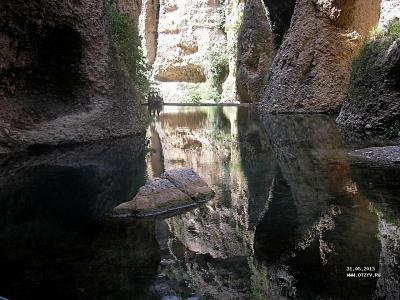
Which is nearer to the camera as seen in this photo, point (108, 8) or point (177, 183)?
point (177, 183)

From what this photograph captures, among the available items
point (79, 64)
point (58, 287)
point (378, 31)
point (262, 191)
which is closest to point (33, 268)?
point (58, 287)

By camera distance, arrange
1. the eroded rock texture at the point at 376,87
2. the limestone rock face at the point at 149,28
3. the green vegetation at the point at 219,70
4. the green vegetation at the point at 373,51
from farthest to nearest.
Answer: the limestone rock face at the point at 149,28
the green vegetation at the point at 219,70
the green vegetation at the point at 373,51
the eroded rock texture at the point at 376,87

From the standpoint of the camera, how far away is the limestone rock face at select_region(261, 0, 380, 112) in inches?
805

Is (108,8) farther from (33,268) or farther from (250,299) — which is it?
(250,299)

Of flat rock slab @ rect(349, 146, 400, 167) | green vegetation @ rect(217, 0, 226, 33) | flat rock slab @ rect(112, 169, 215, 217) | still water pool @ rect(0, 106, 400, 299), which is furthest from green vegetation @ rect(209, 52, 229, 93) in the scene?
flat rock slab @ rect(112, 169, 215, 217)

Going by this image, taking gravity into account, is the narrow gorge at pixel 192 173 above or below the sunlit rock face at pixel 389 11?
below

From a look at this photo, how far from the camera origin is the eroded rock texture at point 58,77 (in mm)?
13070

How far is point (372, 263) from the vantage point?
4066 mm

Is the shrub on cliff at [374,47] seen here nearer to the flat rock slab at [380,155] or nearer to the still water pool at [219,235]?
the flat rock slab at [380,155]

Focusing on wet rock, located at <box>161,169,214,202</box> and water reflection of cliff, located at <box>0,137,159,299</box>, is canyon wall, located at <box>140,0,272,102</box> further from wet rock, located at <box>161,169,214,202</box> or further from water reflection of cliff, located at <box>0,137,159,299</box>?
wet rock, located at <box>161,169,214,202</box>

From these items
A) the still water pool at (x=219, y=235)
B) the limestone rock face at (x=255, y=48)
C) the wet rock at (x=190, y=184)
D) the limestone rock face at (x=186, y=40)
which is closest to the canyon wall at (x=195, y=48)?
the limestone rock face at (x=186, y=40)

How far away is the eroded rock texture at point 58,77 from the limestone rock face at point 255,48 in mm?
18680

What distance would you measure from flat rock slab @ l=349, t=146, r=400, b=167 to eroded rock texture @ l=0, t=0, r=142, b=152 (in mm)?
8050

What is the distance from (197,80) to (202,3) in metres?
8.08
